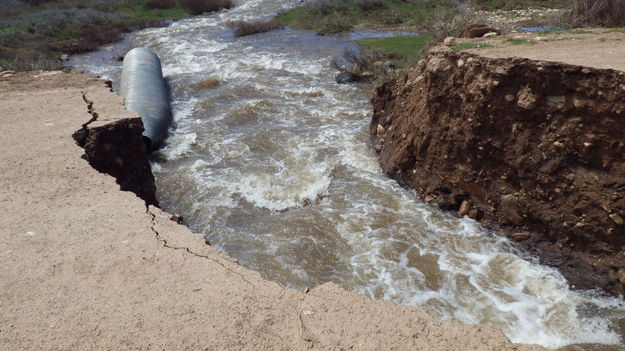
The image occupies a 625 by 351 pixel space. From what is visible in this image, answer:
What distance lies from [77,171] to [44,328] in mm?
2690

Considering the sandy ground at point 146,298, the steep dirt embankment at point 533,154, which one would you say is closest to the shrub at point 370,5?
the steep dirt embankment at point 533,154

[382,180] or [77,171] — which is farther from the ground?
[77,171]

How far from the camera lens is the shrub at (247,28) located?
73.9 ft

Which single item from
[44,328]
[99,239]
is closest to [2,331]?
[44,328]

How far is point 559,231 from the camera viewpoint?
5887mm

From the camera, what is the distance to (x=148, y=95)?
11859 millimetres

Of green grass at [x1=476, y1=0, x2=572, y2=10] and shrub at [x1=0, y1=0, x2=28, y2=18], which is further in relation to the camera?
shrub at [x1=0, y1=0, x2=28, y2=18]

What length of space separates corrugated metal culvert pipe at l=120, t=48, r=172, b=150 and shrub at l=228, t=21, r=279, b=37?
8273 millimetres

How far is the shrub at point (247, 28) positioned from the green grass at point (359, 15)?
1372 millimetres

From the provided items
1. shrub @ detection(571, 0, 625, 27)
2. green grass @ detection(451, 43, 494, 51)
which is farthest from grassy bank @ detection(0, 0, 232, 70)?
shrub @ detection(571, 0, 625, 27)

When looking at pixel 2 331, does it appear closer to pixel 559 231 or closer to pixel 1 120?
pixel 1 120

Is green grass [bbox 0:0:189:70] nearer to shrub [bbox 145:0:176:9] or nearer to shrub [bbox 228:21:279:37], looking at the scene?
shrub [bbox 145:0:176:9]

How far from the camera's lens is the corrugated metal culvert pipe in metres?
10.5

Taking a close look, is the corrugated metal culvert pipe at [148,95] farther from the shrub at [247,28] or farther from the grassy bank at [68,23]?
the shrub at [247,28]
